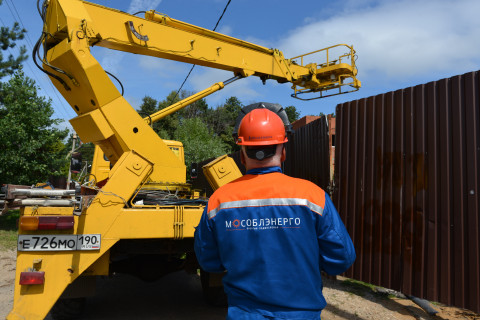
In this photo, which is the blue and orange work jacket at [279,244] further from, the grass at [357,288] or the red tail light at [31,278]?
the grass at [357,288]

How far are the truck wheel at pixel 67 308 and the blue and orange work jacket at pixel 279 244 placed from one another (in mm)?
3477

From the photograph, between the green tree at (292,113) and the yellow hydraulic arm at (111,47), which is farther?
the green tree at (292,113)

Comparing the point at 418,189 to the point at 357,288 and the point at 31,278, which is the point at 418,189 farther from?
the point at 31,278

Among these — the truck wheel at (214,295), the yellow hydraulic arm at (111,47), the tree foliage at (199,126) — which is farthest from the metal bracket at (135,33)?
the tree foliage at (199,126)

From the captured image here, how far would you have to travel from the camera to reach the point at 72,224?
3.48 meters

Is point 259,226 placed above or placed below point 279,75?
below

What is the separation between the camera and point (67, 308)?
14.8 feet

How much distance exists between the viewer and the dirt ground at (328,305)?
4.77 meters

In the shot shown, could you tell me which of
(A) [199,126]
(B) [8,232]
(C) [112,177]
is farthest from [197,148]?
(C) [112,177]

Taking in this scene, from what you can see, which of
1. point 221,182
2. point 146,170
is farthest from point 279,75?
point 146,170

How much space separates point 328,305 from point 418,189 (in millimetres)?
2069

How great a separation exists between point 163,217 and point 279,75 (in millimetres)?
4968

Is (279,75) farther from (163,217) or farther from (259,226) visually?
(259,226)

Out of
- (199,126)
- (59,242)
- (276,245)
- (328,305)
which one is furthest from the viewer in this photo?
(199,126)
